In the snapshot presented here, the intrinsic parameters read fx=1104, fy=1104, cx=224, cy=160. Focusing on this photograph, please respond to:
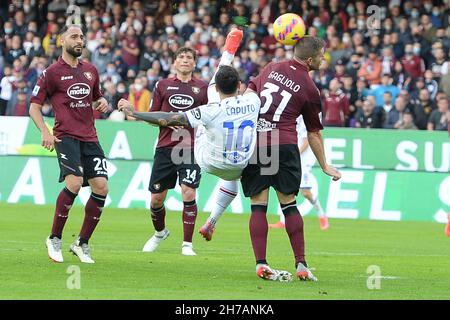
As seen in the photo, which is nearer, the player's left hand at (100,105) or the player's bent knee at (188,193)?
the player's left hand at (100,105)

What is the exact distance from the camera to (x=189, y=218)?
1484 cm

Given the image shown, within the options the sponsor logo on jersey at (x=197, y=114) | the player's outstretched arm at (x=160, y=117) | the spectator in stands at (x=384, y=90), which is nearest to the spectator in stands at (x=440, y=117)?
the spectator in stands at (x=384, y=90)

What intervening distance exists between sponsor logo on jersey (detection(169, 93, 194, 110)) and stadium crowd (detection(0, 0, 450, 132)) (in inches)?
441

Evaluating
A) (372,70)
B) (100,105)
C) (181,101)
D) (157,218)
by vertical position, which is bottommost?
(372,70)

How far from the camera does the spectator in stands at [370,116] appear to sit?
25.6 m

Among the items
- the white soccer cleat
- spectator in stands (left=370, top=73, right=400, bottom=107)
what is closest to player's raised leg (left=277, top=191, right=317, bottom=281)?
the white soccer cleat

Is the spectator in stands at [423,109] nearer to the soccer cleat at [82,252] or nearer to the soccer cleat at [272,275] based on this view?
the soccer cleat at [82,252]

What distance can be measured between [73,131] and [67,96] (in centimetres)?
42

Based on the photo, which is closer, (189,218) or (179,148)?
(179,148)

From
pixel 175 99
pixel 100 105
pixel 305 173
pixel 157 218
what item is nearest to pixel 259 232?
pixel 100 105

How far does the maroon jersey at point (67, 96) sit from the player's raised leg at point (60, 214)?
1.82 ft

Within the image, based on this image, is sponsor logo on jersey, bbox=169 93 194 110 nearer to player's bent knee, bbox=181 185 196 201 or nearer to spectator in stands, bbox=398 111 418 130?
player's bent knee, bbox=181 185 196 201

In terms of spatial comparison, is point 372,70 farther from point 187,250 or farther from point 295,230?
point 295,230
